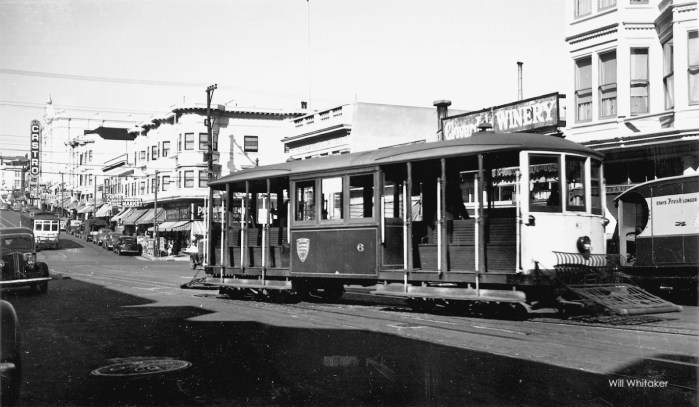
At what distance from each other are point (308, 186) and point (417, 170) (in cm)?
282

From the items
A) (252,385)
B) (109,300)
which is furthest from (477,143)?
(109,300)

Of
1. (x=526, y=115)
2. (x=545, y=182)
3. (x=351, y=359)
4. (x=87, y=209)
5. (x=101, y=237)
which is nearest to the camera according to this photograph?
(x=351, y=359)

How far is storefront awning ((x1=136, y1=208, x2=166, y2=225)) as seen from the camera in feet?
207

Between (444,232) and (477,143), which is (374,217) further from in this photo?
(477,143)

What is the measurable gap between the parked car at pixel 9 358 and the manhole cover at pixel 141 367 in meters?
2.07

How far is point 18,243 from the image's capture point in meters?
21.9

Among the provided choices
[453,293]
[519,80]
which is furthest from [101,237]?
[453,293]

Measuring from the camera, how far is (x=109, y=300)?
56.4ft

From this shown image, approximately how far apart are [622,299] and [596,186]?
7.46 ft

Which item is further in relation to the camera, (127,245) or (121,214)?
(121,214)

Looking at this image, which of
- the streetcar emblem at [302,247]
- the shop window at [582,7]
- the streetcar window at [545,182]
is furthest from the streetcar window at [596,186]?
the shop window at [582,7]

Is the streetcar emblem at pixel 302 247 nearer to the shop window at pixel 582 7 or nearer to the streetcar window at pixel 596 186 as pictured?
the streetcar window at pixel 596 186

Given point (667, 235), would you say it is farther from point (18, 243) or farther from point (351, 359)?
point (18, 243)

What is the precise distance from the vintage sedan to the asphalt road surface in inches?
272
